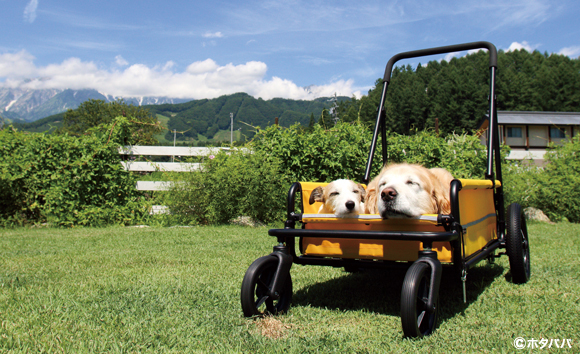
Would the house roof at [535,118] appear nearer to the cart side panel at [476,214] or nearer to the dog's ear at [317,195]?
the cart side panel at [476,214]

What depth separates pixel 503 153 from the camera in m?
8.77

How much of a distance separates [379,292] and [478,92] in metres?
75.1

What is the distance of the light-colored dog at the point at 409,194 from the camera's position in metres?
2.43

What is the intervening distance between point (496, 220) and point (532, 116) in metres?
50.7

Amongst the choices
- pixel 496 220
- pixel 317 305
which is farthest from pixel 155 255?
pixel 496 220

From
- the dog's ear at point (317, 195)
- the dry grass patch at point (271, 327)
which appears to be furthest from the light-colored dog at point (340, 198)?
the dry grass patch at point (271, 327)

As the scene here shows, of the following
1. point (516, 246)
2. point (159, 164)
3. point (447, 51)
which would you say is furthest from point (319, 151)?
point (516, 246)

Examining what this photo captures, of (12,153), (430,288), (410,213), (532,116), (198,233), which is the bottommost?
(198,233)

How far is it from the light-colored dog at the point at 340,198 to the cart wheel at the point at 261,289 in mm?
664

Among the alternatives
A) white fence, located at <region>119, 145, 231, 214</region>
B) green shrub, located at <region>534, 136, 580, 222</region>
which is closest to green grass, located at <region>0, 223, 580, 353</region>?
white fence, located at <region>119, 145, 231, 214</region>

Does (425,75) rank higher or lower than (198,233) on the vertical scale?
higher

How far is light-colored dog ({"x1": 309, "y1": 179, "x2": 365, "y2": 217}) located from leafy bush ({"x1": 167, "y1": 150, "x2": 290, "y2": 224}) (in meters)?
4.34

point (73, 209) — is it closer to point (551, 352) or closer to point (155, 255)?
point (155, 255)

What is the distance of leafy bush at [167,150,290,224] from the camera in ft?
25.1
